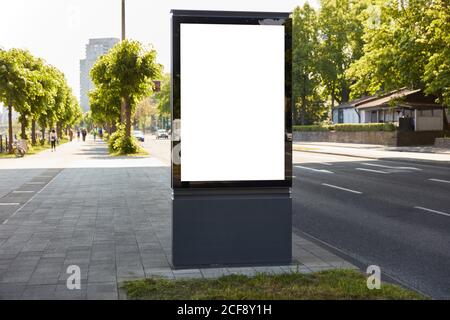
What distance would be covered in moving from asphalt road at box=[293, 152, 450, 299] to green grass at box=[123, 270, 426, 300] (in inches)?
29.8

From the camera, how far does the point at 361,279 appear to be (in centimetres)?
538

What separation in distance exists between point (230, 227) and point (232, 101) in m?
1.31

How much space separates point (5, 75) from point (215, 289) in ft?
97.5

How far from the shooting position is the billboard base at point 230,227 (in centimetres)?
589

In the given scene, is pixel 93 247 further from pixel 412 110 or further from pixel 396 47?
pixel 412 110

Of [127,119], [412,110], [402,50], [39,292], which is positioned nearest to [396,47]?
[402,50]

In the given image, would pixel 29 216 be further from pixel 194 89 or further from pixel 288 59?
pixel 288 59

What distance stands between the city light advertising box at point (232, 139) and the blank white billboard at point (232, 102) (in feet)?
0.03

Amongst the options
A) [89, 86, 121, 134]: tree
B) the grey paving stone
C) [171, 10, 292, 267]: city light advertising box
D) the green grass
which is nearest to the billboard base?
[171, 10, 292, 267]: city light advertising box

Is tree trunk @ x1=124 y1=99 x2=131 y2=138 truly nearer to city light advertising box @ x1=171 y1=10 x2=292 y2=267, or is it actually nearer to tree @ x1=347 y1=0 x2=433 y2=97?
tree @ x1=347 y1=0 x2=433 y2=97

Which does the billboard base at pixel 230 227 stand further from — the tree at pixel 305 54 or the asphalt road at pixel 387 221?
the tree at pixel 305 54

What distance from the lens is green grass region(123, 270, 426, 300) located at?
474 centimetres

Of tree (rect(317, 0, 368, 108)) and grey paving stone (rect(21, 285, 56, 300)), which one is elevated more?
tree (rect(317, 0, 368, 108))

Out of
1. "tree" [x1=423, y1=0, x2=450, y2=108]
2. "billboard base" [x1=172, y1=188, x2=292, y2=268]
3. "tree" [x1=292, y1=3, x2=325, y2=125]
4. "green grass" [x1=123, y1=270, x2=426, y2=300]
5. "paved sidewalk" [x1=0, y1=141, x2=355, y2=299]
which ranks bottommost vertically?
"paved sidewalk" [x1=0, y1=141, x2=355, y2=299]
